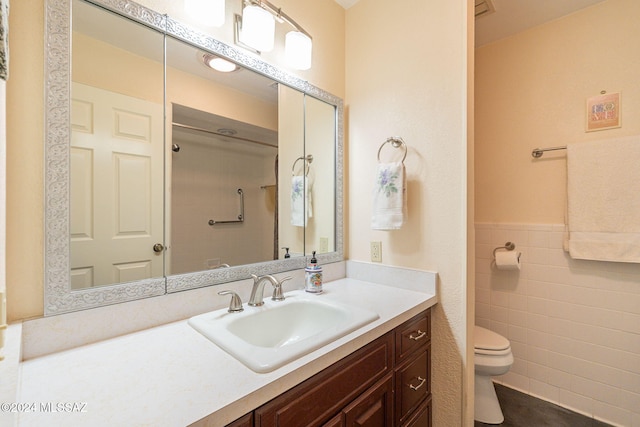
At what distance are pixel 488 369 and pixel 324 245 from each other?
1.18 meters

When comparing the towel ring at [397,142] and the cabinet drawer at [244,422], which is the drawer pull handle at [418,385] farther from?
the towel ring at [397,142]

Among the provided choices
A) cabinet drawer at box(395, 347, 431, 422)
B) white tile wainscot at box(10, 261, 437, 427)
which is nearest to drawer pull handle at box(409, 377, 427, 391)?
cabinet drawer at box(395, 347, 431, 422)

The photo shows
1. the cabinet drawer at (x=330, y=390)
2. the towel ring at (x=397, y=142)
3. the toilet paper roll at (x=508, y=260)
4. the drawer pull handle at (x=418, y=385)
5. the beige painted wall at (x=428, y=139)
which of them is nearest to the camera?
the cabinet drawer at (x=330, y=390)

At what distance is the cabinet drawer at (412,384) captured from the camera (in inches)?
42.5

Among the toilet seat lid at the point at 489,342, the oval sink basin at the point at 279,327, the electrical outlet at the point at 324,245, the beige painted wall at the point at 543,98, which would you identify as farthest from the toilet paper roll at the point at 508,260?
the oval sink basin at the point at 279,327

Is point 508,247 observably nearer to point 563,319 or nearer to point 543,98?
point 563,319

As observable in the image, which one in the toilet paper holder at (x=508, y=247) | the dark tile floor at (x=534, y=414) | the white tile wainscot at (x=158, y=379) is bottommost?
the dark tile floor at (x=534, y=414)

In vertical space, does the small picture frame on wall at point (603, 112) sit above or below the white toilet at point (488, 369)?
above

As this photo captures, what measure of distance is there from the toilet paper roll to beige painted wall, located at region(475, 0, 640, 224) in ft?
0.82

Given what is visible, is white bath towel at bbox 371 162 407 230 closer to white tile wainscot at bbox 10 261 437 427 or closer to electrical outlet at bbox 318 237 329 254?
electrical outlet at bbox 318 237 329 254

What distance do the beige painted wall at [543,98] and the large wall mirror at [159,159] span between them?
57.3 inches

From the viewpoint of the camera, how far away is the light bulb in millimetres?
1153

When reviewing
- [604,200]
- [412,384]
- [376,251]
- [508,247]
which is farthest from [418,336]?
[604,200]

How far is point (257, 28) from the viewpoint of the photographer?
1.17m
